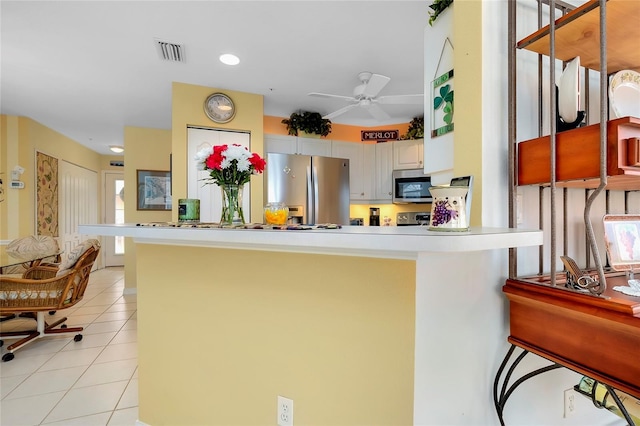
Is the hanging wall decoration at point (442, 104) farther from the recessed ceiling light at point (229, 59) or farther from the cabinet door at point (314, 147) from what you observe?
the cabinet door at point (314, 147)

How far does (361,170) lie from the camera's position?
4707mm

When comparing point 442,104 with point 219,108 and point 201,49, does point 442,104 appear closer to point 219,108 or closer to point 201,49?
point 201,49

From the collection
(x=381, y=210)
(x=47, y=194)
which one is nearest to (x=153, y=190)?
(x=47, y=194)

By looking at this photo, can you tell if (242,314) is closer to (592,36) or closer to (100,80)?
(592,36)

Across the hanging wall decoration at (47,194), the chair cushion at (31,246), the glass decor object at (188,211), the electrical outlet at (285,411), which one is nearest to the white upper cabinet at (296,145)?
the glass decor object at (188,211)

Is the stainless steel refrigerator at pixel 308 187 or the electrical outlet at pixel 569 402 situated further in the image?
the stainless steel refrigerator at pixel 308 187

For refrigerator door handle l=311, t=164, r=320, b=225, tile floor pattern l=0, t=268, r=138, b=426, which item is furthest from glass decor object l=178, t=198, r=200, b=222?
refrigerator door handle l=311, t=164, r=320, b=225

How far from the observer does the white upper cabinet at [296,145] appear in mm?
4156

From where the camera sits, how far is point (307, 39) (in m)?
2.57

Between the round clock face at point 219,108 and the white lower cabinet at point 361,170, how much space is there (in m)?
1.75

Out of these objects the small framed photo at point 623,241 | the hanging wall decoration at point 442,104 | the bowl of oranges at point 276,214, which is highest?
the hanging wall decoration at point 442,104

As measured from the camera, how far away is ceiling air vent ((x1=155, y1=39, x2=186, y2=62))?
103 inches

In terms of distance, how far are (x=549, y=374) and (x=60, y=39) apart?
3.80 metres

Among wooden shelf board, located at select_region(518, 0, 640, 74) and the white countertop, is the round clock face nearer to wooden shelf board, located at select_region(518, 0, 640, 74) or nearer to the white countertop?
the white countertop
